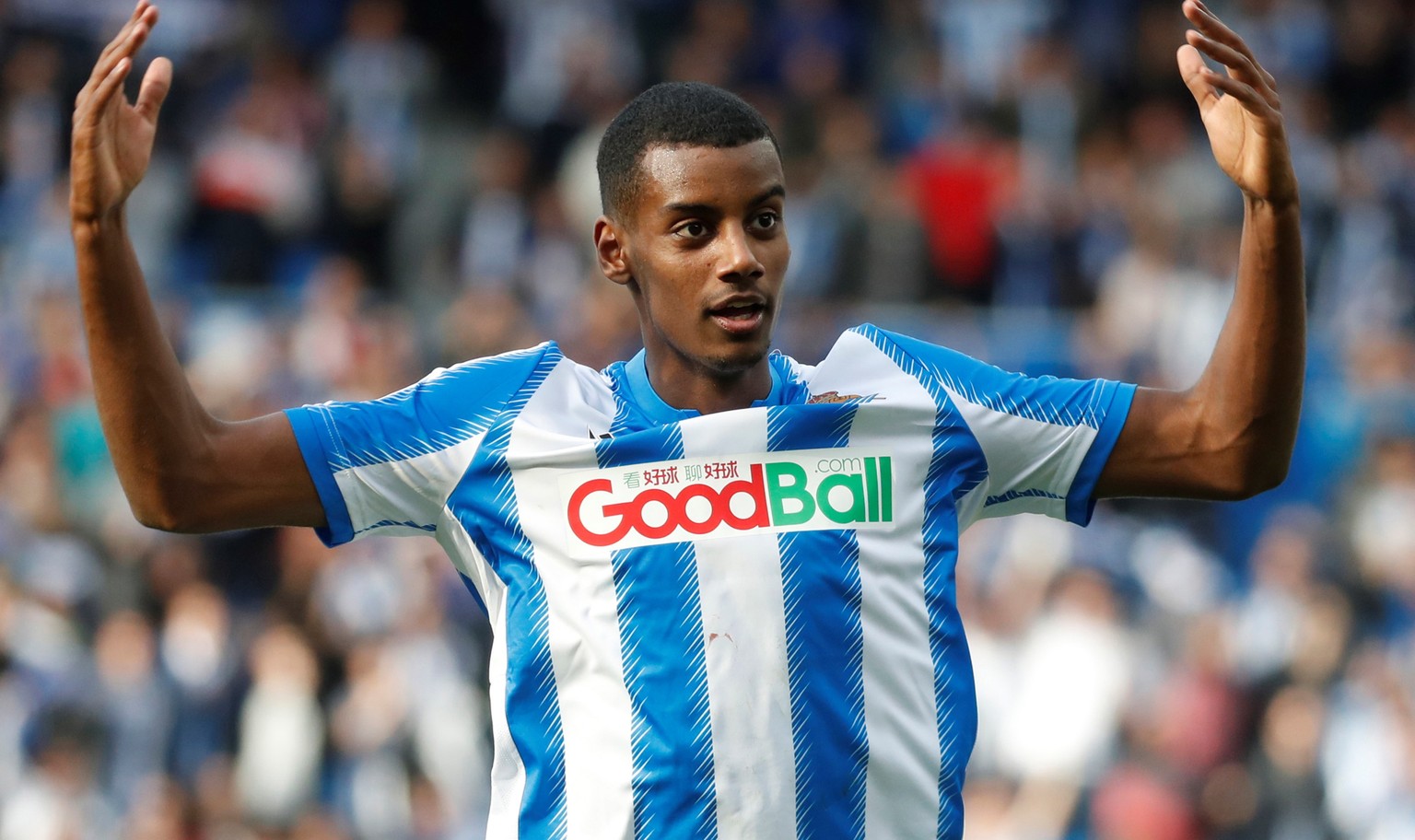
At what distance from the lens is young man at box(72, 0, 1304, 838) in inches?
134

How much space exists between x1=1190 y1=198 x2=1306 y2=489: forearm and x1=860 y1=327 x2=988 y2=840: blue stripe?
466 mm

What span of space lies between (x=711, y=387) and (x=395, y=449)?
2.12ft

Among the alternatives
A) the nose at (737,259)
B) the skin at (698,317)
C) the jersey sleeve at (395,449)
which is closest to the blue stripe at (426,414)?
the jersey sleeve at (395,449)

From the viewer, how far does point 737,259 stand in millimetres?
3576

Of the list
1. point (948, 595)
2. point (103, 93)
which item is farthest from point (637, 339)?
point (103, 93)

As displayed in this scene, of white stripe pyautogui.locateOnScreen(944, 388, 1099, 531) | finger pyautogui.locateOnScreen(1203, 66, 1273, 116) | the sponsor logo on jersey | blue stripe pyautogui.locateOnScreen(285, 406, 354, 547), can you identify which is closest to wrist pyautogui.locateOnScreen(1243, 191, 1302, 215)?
finger pyautogui.locateOnScreen(1203, 66, 1273, 116)

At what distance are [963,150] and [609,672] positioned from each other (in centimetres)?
986

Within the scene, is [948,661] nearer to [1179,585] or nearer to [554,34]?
[1179,585]

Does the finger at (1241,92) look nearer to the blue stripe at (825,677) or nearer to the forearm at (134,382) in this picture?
the blue stripe at (825,677)

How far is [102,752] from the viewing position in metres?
9.77

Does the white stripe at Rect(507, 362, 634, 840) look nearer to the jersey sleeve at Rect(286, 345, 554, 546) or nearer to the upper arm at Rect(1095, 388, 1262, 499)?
the jersey sleeve at Rect(286, 345, 554, 546)

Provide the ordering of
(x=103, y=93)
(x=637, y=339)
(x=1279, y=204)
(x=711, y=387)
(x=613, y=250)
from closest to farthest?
(x=103, y=93) < (x=1279, y=204) < (x=711, y=387) < (x=613, y=250) < (x=637, y=339)

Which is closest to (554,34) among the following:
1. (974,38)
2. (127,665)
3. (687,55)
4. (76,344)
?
(687,55)

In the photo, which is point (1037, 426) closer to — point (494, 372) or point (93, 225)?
point (494, 372)
